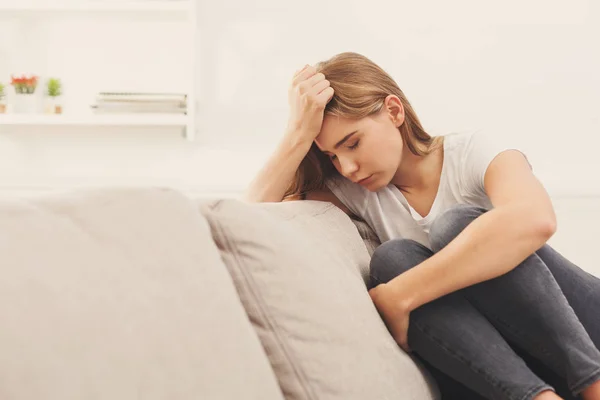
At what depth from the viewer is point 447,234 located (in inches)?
49.1

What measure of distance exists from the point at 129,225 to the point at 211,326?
138 mm

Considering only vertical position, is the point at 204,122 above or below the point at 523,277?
below

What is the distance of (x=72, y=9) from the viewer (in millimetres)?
2611

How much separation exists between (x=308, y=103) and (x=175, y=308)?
2.89 feet

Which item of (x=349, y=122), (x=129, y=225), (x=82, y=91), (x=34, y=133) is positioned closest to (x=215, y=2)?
(x=82, y=91)


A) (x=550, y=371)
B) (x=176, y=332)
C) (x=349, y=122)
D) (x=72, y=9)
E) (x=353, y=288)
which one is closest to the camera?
(x=176, y=332)

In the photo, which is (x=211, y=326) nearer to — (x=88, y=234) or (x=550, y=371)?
(x=88, y=234)

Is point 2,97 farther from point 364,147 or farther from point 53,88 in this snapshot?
point 364,147

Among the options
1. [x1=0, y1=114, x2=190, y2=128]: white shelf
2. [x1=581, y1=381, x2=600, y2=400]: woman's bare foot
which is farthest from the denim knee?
[x1=0, y1=114, x2=190, y2=128]: white shelf

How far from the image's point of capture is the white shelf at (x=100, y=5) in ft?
8.48

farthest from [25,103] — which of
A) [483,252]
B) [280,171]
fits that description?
[483,252]

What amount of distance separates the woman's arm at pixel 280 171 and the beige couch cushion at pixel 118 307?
0.75 metres

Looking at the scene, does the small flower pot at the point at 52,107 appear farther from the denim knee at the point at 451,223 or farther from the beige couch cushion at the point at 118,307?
the beige couch cushion at the point at 118,307

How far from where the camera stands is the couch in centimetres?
58
